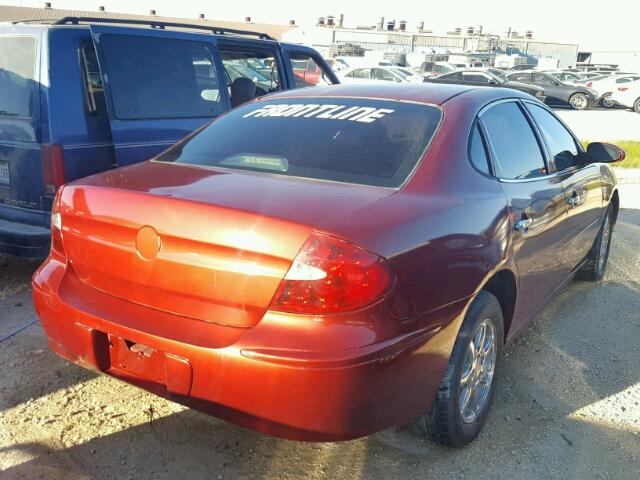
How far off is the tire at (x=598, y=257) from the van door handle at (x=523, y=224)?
2073 mm

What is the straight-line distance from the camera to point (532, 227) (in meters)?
3.09

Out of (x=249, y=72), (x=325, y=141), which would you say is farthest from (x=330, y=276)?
(x=249, y=72)

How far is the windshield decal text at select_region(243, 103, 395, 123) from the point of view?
9.78 ft

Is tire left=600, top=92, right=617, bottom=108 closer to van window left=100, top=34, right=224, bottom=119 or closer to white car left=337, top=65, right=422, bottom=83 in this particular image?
white car left=337, top=65, right=422, bottom=83

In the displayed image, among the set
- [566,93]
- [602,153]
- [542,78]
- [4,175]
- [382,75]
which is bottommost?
[566,93]

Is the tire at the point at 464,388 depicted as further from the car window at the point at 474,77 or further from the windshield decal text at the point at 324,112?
the car window at the point at 474,77

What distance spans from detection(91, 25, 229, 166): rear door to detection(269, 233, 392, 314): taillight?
2.82 meters

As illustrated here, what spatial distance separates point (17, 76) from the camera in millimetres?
4219

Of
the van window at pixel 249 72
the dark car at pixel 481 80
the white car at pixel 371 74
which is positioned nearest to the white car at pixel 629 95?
the dark car at pixel 481 80

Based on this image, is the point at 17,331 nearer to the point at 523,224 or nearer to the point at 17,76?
the point at 17,76

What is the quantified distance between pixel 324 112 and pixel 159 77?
2.33m

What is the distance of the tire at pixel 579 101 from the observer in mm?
25172

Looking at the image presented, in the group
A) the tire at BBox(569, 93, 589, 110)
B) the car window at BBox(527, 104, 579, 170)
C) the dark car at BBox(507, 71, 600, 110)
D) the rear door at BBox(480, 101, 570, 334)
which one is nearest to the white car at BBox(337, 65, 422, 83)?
the dark car at BBox(507, 71, 600, 110)

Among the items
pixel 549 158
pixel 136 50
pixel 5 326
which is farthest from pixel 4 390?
pixel 549 158
